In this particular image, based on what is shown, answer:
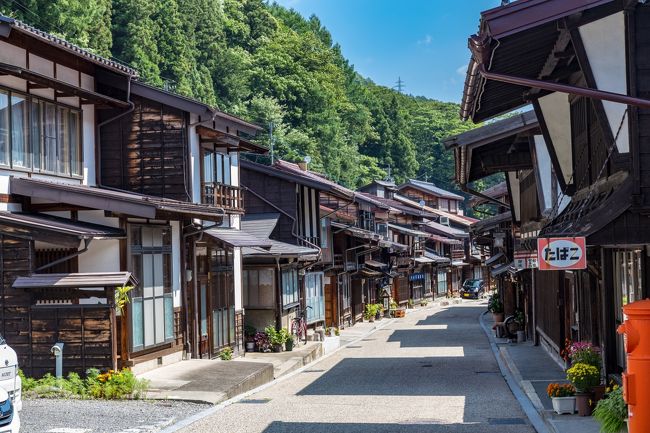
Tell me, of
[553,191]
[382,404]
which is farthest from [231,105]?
[382,404]

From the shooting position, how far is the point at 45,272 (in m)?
19.3

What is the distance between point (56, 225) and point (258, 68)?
62317 millimetres

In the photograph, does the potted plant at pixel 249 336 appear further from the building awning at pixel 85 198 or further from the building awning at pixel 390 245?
the building awning at pixel 390 245

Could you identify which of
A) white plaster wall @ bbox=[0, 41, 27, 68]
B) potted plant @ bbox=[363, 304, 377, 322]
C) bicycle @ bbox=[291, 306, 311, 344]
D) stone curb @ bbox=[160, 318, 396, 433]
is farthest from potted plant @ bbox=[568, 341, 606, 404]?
potted plant @ bbox=[363, 304, 377, 322]

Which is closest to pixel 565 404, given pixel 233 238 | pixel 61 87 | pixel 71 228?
pixel 71 228

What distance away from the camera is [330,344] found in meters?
36.6

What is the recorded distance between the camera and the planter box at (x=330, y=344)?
35531mm

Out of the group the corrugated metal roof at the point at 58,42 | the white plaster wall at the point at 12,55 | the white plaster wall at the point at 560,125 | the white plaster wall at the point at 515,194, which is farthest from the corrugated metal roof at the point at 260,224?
the white plaster wall at the point at 560,125

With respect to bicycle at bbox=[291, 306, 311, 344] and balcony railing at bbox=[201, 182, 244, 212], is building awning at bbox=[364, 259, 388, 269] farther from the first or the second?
balcony railing at bbox=[201, 182, 244, 212]

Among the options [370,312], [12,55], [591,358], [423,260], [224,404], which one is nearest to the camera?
[591,358]

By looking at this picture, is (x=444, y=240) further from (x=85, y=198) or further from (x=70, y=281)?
(x=70, y=281)

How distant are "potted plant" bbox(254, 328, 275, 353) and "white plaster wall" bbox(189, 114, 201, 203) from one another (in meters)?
7.80

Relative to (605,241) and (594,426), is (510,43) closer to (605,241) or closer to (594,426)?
(605,241)

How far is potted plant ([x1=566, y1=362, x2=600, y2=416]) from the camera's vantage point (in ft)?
46.4
